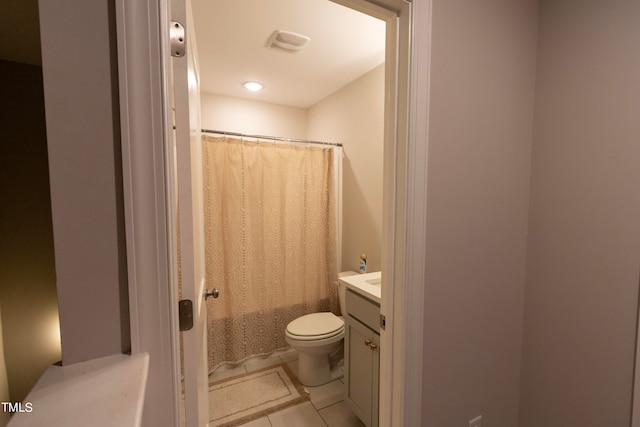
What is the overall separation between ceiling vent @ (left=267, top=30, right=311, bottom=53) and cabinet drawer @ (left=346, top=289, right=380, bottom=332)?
1606mm

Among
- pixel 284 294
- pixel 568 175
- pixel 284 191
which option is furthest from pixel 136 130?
pixel 284 294

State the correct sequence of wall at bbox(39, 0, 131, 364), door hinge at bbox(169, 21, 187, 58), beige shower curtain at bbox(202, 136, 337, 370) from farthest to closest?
beige shower curtain at bbox(202, 136, 337, 370) < door hinge at bbox(169, 21, 187, 58) < wall at bbox(39, 0, 131, 364)

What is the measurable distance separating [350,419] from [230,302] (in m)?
1.19

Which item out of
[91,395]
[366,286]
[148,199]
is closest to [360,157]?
[366,286]

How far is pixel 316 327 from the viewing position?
6.66 ft

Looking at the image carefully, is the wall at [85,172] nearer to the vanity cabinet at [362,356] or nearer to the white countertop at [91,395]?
the white countertop at [91,395]

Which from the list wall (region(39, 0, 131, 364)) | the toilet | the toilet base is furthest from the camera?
the toilet base

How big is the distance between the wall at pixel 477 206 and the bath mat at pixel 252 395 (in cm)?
119

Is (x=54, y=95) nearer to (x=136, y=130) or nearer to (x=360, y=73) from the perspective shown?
(x=136, y=130)

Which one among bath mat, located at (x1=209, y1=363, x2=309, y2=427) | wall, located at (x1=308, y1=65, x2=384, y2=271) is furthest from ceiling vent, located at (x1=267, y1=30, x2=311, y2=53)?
bath mat, located at (x1=209, y1=363, x2=309, y2=427)

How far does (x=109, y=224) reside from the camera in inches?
22.5

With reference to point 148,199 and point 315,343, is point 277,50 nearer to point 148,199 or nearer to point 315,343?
point 148,199

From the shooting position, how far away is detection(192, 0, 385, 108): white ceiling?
1504 mm

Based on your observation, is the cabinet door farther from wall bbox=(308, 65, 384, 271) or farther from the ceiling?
the ceiling
